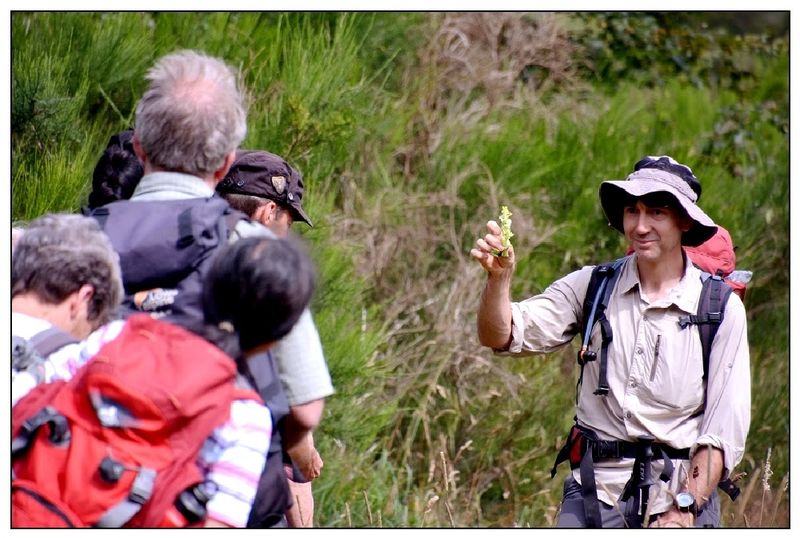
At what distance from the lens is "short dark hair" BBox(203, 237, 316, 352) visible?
2.10 meters

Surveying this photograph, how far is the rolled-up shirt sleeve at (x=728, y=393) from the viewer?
304 centimetres

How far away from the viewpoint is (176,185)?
236 centimetres

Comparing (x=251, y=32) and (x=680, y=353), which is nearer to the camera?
(x=680, y=353)

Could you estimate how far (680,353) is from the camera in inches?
Result: 123

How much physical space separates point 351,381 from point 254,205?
2627 mm

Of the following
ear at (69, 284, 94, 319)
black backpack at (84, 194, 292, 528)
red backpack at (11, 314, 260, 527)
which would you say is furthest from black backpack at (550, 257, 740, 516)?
ear at (69, 284, 94, 319)

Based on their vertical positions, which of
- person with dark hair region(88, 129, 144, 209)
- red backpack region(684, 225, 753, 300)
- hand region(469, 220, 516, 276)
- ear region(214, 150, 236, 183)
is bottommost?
person with dark hair region(88, 129, 144, 209)

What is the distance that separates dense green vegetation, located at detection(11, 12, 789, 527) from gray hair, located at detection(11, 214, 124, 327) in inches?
94.8

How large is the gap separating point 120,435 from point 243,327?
30 centimetres

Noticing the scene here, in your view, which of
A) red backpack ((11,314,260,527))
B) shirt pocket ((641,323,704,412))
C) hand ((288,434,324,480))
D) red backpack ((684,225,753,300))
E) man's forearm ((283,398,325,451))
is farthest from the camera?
red backpack ((684,225,753,300))

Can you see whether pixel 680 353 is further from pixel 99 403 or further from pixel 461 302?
pixel 461 302

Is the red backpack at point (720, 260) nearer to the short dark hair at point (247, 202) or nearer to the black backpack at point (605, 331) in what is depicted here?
the black backpack at point (605, 331)

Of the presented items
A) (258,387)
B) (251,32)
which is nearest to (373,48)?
(251,32)

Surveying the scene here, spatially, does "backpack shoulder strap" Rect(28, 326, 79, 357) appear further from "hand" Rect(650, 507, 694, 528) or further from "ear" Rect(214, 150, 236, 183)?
"hand" Rect(650, 507, 694, 528)
